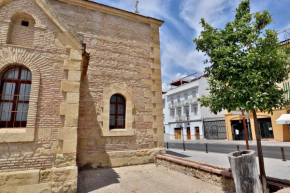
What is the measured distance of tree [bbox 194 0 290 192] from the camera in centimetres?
401

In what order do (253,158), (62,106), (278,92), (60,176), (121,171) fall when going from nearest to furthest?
(253,158) < (278,92) < (60,176) < (62,106) < (121,171)

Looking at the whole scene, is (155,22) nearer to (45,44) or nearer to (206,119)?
(45,44)

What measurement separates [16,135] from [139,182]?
3923 mm

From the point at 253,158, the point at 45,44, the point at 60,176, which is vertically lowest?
the point at 60,176

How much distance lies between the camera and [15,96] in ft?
16.3

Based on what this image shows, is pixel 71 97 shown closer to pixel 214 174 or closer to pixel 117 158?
pixel 117 158

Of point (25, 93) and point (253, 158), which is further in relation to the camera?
point (25, 93)

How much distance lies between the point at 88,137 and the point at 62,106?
9.51 feet

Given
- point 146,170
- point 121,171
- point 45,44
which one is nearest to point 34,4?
point 45,44

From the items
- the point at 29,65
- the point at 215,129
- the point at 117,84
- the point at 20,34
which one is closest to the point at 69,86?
the point at 29,65

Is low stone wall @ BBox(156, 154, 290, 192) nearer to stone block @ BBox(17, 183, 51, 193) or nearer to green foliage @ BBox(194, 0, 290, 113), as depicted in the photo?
green foliage @ BBox(194, 0, 290, 113)

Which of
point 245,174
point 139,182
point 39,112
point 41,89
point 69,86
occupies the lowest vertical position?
point 139,182

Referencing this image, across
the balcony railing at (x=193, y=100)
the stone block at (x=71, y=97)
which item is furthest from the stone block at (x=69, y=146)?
the balcony railing at (x=193, y=100)

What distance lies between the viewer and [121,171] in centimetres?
705
